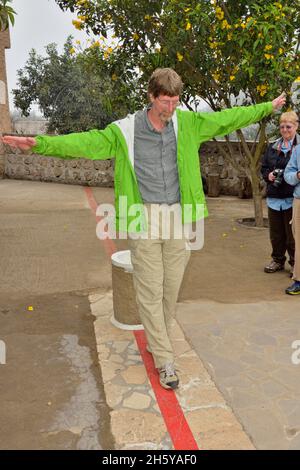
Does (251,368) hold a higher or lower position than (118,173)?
lower

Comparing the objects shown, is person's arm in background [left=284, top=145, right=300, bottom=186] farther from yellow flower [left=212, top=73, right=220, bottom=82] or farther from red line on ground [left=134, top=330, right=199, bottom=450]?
yellow flower [left=212, top=73, right=220, bottom=82]

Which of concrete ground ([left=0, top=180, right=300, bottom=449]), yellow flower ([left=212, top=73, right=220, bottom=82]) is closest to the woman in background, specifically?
concrete ground ([left=0, top=180, right=300, bottom=449])

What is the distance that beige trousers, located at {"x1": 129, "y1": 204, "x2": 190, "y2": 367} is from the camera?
329 centimetres

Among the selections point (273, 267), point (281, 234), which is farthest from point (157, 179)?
point (273, 267)

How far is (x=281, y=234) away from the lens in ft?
19.6

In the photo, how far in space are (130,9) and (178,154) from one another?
6.16 metres

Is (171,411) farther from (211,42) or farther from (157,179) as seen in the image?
(211,42)

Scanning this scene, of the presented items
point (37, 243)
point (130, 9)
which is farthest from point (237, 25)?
point (37, 243)

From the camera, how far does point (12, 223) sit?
9.20 meters

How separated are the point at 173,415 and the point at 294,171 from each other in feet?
10.2

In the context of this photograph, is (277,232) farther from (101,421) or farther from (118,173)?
(101,421)

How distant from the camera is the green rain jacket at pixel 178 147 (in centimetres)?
320

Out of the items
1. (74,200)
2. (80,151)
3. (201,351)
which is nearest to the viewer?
(80,151)

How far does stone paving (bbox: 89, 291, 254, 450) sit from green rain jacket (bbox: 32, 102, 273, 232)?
3.87ft
